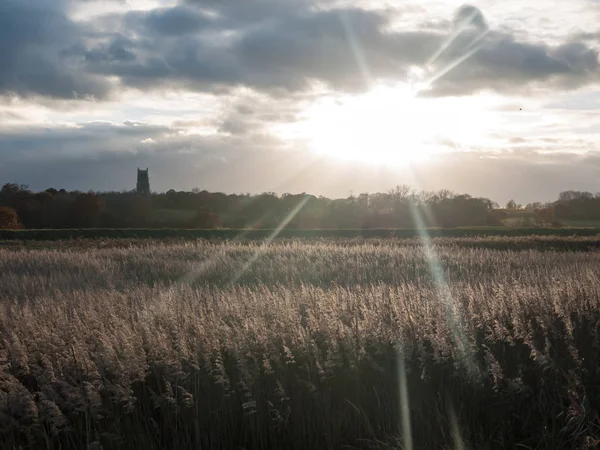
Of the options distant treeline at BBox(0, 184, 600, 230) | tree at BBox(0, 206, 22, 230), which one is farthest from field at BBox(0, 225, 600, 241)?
tree at BBox(0, 206, 22, 230)

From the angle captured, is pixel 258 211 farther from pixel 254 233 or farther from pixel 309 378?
pixel 309 378

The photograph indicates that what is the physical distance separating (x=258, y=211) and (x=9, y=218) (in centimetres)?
2737

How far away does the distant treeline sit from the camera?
64562 millimetres

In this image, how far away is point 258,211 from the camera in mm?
72250

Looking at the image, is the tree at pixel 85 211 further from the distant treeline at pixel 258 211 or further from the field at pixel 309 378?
the field at pixel 309 378

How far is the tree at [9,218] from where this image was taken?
61781 mm

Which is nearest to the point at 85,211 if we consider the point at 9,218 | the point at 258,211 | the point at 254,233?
the point at 9,218

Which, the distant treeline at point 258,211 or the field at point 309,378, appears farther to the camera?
the distant treeline at point 258,211

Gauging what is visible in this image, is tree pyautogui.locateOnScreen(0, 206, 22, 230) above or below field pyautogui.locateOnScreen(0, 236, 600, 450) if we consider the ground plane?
above

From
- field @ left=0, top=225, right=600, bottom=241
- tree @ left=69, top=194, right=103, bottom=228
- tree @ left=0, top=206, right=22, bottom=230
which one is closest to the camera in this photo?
field @ left=0, top=225, right=600, bottom=241

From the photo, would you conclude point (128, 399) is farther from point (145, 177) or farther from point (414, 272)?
point (145, 177)

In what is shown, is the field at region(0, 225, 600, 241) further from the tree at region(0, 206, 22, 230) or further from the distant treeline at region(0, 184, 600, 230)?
the tree at region(0, 206, 22, 230)

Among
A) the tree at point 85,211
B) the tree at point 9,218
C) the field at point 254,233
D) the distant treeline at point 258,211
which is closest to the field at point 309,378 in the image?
the field at point 254,233

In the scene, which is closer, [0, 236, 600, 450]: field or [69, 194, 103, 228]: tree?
[0, 236, 600, 450]: field
